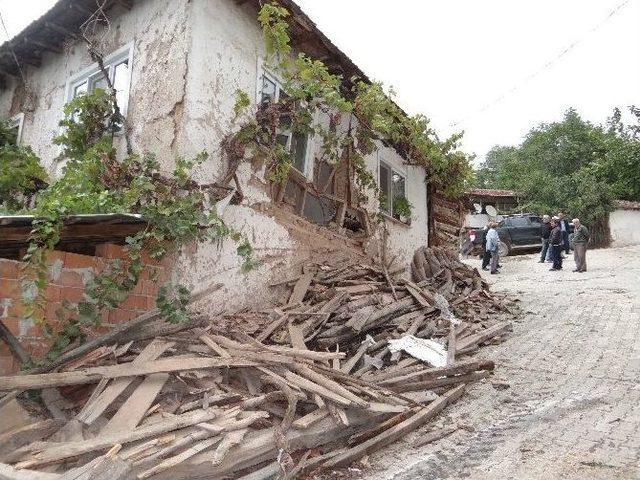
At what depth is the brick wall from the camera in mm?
4031

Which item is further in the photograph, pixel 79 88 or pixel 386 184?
pixel 386 184

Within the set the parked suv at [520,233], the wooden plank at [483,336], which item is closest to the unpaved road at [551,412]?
the wooden plank at [483,336]

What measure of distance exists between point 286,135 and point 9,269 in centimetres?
435

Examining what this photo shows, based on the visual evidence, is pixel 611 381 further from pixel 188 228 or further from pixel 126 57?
pixel 126 57

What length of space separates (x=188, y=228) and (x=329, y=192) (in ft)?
Result: 13.7

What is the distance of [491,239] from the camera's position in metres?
15.2

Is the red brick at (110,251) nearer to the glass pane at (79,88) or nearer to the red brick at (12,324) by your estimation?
the red brick at (12,324)

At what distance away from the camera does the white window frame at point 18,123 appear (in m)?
8.25

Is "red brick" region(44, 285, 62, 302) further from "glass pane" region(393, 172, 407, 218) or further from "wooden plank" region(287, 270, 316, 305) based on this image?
"glass pane" region(393, 172, 407, 218)

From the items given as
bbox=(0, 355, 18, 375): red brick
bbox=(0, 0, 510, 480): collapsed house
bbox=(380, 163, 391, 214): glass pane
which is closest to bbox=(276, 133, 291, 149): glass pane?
bbox=(0, 0, 510, 480): collapsed house

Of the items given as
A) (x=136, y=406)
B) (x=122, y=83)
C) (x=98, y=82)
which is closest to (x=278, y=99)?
(x=122, y=83)

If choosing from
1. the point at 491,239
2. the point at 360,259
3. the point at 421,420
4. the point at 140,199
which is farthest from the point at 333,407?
the point at 491,239

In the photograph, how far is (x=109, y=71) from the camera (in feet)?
22.6

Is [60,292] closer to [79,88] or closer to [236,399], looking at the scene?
[236,399]
